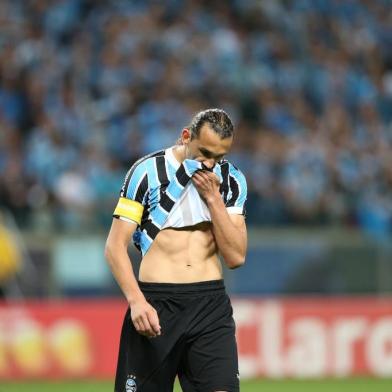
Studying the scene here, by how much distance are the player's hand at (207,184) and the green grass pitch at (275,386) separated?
5.60 m

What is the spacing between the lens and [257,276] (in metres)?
12.4

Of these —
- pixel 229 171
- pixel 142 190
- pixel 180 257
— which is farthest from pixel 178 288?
pixel 229 171

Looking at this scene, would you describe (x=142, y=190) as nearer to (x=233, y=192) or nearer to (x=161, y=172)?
(x=161, y=172)

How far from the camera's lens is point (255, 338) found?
1191 centimetres

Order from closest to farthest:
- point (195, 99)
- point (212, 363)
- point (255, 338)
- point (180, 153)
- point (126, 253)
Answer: point (126, 253), point (212, 363), point (180, 153), point (255, 338), point (195, 99)

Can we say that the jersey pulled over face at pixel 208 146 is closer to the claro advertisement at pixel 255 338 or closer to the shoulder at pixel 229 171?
the shoulder at pixel 229 171

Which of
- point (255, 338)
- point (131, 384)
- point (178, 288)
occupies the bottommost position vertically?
point (255, 338)

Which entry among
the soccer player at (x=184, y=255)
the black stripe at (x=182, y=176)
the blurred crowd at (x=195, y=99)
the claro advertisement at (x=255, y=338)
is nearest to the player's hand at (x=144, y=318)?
the soccer player at (x=184, y=255)

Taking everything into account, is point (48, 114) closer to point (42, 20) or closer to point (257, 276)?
point (42, 20)

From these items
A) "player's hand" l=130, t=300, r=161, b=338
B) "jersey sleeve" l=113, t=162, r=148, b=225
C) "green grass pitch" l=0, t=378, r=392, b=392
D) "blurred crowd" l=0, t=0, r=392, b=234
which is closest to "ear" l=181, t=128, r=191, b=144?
"jersey sleeve" l=113, t=162, r=148, b=225

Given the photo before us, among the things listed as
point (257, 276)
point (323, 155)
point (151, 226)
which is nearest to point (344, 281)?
point (257, 276)

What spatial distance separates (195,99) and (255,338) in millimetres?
3688

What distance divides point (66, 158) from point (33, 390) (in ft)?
11.1

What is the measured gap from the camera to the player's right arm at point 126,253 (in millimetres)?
4855
